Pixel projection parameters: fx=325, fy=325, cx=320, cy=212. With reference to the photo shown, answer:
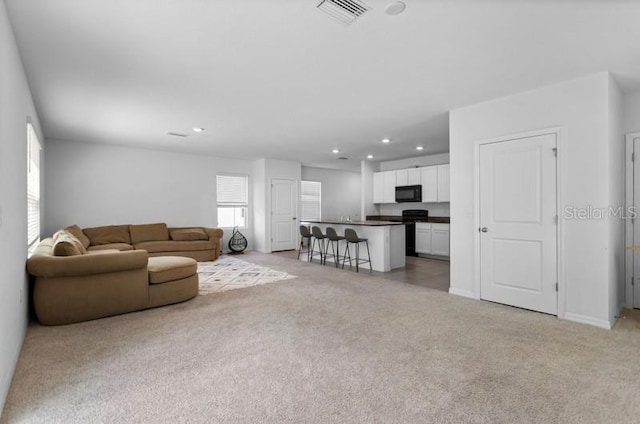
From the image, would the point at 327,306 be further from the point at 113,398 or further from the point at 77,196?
the point at 77,196

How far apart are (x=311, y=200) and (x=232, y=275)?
193 inches

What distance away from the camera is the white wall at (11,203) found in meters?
2.06

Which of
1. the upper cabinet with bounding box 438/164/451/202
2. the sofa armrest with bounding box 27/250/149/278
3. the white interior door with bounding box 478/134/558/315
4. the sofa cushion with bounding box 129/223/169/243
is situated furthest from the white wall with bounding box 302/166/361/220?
the sofa armrest with bounding box 27/250/149/278

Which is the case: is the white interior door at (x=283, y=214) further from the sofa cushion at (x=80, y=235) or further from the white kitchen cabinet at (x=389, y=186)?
the sofa cushion at (x=80, y=235)

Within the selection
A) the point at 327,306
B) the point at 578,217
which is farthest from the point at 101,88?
the point at 578,217

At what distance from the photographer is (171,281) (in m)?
3.95

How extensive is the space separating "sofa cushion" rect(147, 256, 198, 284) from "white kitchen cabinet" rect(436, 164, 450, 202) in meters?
5.59

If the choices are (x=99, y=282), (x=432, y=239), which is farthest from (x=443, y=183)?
(x=99, y=282)

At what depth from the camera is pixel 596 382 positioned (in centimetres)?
216

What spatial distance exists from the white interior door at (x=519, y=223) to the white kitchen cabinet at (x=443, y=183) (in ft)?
11.3

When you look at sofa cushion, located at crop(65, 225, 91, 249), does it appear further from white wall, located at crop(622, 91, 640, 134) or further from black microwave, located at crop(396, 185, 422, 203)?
white wall, located at crop(622, 91, 640, 134)

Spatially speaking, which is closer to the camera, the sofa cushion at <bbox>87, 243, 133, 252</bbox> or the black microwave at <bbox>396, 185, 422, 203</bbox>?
the sofa cushion at <bbox>87, 243, 133, 252</bbox>

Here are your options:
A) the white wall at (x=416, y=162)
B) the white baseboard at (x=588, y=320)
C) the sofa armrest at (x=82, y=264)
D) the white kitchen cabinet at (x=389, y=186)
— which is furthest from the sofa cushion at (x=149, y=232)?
the white baseboard at (x=588, y=320)

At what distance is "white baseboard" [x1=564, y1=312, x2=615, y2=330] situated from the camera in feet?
10.3
